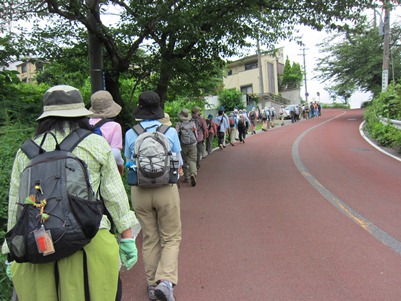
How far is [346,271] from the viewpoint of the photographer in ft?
12.8

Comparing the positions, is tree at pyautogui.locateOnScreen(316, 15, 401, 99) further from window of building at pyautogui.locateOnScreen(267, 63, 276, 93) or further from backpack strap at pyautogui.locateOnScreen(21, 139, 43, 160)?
backpack strap at pyautogui.locateOnScreen(21, 139, 43, 160)

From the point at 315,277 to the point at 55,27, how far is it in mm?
7993

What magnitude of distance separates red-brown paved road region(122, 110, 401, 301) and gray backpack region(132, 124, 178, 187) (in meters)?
1.20

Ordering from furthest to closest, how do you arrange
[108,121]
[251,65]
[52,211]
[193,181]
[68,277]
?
[251,65], [193,181], [108,121], [68,277], [52,211]

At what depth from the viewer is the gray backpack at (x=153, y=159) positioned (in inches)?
126

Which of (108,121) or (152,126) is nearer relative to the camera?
(152,126)

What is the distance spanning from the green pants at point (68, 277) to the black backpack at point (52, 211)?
0.13 meters

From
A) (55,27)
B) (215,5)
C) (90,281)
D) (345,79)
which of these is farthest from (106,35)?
(345,79)

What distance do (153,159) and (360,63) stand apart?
3397 cm

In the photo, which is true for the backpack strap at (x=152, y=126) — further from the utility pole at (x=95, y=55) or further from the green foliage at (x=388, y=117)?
the green foliage at (x=388, y=117)

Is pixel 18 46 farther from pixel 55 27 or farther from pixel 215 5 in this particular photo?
pixel 215 5

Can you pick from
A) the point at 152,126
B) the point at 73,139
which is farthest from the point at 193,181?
the point at 73,139

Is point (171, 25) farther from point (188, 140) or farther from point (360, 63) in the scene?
point (360, 63)

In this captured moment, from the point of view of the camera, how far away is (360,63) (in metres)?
32.6
